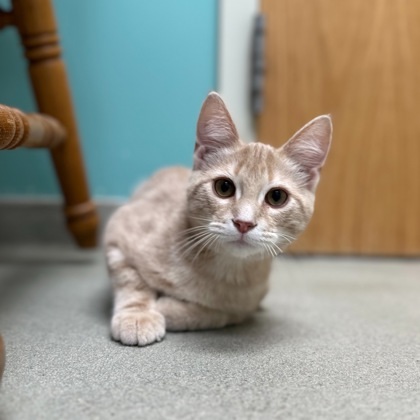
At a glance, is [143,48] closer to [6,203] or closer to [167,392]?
[6,203]

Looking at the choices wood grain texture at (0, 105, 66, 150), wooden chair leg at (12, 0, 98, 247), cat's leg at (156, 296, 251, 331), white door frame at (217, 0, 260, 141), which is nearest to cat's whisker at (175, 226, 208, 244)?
cat's leg at (156, 296, 251, 331)

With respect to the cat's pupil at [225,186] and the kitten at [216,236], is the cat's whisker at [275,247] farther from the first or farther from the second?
the cat's pupil at [225,186]

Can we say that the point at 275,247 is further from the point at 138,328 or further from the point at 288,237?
→ the point at 138,328

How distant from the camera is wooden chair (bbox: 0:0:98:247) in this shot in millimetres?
1088

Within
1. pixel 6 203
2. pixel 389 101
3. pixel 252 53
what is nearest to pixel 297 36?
pixel 252 53

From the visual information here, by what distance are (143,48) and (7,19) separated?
413mm

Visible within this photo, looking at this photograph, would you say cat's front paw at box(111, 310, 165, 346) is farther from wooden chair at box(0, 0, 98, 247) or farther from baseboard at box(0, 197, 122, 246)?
baseboard at box(0, 197, 122, 246)

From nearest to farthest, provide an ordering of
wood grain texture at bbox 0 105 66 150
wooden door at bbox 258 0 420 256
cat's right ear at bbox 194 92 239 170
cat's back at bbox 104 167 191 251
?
1. wood grain texture at bbox 0 105 66 150
2. cat's right ear at bbox 194 92 239 170
3. cat's back at bbox 104 167 191 251
4. wooden door at bbox 258 0 420 256

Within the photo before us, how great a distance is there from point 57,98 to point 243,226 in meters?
0.66

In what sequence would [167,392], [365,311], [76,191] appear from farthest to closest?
[76,191], [365,311], [167,392]

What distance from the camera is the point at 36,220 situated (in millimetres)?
1480

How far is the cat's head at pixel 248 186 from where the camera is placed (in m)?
0.76

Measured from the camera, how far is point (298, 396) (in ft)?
2.11

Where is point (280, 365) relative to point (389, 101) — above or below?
below
